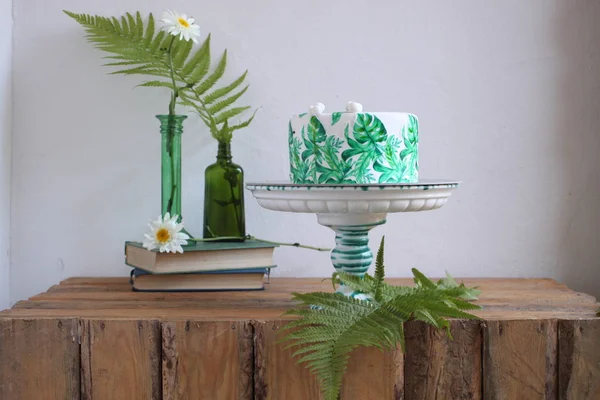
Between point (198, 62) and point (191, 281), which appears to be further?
point (198, 62)

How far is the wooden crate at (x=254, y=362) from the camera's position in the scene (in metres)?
0.83

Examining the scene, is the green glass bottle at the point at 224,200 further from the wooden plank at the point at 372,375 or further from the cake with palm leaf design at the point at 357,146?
the wooden plank at the point at 372,375

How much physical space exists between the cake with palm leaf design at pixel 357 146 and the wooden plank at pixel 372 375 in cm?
23

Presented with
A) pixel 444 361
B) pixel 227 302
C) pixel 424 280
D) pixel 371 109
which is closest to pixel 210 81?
pixel 371 109

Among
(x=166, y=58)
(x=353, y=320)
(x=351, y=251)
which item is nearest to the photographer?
(x=353, y=320)

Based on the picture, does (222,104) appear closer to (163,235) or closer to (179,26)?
(179,26)

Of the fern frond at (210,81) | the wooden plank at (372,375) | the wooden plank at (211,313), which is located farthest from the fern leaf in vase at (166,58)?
the wooden plank at (372,375)

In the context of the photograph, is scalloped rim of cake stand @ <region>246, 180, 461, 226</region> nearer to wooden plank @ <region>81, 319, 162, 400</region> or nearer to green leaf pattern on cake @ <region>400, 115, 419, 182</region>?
green leaf pattern on cake @ <region>400, 115, 419, 182</region>

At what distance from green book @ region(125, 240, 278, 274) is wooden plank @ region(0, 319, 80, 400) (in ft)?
0.68

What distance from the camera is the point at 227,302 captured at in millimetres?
981

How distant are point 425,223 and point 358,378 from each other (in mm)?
492

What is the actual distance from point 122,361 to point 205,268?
242mm

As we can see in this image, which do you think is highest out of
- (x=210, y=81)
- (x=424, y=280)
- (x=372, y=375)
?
(x=210, y=81)

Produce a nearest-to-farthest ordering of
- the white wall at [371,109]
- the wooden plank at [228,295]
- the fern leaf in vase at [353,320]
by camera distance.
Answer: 1. the fern leaf in vase at [353,320]
2. the wooden plank at [228,295]
3. the white wall at [371,109]
